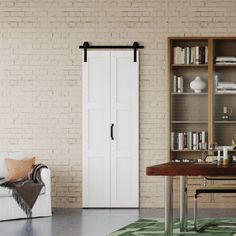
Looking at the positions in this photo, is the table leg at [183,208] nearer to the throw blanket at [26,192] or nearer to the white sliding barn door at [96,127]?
the throw blanket at [26,192]

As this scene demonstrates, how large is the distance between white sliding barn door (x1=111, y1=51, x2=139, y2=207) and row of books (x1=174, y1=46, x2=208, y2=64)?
0.59 metres

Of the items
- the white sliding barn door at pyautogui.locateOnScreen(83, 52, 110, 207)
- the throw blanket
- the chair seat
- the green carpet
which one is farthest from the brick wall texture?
the chair seat

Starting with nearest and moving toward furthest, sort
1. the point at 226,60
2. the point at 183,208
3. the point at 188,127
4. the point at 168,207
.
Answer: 1. the point at 168,207
2. the point at 183,208
3. the point at 226,60
4. the point at 188,127

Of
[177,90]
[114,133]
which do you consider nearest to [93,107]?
[114,133]

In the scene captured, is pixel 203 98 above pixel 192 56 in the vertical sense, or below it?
below

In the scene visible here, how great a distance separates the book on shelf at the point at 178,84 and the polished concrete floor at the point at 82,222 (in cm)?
164

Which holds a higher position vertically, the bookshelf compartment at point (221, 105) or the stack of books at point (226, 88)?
the stack of books at point (226, 88)

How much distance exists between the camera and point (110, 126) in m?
9.59

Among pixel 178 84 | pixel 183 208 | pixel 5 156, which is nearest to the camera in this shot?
pixel 183 208

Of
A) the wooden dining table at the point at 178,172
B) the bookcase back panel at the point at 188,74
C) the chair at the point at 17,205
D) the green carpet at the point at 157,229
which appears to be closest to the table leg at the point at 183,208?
the green carpet at the point at 157,229

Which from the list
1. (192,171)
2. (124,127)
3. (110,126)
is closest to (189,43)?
(124,127)

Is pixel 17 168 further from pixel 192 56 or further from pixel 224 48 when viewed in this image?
pixel 224 48

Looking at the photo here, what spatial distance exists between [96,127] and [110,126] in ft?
0.63

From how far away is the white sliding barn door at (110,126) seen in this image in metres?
9.59
